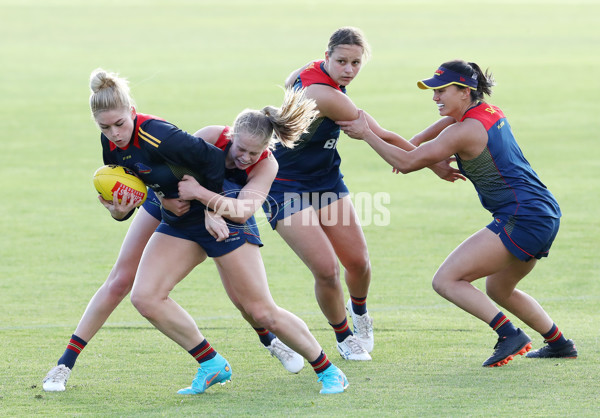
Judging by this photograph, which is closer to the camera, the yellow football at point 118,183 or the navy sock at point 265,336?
the yellow football at point 118,183

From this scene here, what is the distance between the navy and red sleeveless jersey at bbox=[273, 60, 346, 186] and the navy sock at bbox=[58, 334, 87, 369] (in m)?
1.77

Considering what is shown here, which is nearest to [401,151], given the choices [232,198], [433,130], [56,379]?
[433,130]

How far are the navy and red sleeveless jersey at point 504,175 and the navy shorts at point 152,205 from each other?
1.97 m

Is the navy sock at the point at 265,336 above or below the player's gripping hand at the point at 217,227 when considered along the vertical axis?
below

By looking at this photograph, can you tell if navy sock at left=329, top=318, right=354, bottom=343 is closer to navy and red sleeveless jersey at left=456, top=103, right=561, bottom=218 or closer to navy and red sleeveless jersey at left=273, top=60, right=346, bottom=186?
navy and red sleeveless jersey at left=273, top=60, right=346, bottom=186

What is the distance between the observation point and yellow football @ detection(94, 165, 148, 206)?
5.25 m

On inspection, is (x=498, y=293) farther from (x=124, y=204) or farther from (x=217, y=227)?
(x=124, y=204)

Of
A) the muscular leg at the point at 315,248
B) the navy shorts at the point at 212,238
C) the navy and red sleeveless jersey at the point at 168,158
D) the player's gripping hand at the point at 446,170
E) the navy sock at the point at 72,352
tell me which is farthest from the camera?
the player's gripping hand at the point at 446,170

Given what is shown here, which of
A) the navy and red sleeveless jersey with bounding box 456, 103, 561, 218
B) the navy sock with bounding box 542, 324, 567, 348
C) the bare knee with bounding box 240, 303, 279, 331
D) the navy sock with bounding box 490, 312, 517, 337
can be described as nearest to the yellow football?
the bare knee with bounding box 240, 303, 279, 331

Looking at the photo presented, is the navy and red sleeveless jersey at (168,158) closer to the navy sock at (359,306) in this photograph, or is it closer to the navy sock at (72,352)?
the navy sock at (72,352)

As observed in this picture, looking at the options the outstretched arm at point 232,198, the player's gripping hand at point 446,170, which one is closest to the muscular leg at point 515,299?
the player's gripping hand at point 446,170

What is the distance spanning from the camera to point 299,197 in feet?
21.0

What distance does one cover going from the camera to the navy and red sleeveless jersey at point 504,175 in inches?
232

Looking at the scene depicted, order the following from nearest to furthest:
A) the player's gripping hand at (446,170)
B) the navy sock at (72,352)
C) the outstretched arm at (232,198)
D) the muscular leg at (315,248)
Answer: the outstretched arm at (232,198), the navy sock at (72,352), the muscular leg at (315,248), the player's gripping hand at (446,170)
